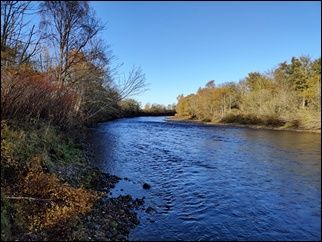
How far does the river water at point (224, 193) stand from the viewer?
9.35 meters

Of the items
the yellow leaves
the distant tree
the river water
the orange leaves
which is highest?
the distant tree

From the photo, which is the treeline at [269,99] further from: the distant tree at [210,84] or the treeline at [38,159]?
the treeline at [38,159]

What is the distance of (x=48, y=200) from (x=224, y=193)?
280 inches

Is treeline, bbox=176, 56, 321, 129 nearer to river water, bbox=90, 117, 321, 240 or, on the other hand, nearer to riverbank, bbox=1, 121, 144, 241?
river water, bbox=90, 117, 321, 240

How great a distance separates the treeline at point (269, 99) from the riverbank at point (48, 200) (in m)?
16.3

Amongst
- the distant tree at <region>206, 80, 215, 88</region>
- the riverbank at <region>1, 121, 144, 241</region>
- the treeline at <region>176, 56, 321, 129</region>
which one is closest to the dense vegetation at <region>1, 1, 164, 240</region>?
the riverbank at <region>1, 121, 144, 241</region>

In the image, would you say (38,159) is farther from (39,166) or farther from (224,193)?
(224,193)

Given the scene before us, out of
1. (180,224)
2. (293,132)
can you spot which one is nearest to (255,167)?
(180,224)

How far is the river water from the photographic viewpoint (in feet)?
30.7

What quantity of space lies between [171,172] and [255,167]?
4.51m

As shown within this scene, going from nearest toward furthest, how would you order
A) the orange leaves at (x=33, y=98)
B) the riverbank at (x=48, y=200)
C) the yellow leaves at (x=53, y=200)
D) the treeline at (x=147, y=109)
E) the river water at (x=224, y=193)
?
the riverbank at (x=48, y=200) < the yellow leaves at (x=53, y=200) < the river water at (x=224, y=193) < the orange leaves at (x=33, y=98) < the treeline at (x=147, y=109)

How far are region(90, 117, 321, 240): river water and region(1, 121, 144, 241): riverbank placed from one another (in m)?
0.79

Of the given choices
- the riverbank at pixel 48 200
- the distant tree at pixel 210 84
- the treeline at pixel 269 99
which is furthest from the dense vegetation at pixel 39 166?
the distant tree at pixel 210 84

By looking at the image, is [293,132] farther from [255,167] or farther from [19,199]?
[19,199]
